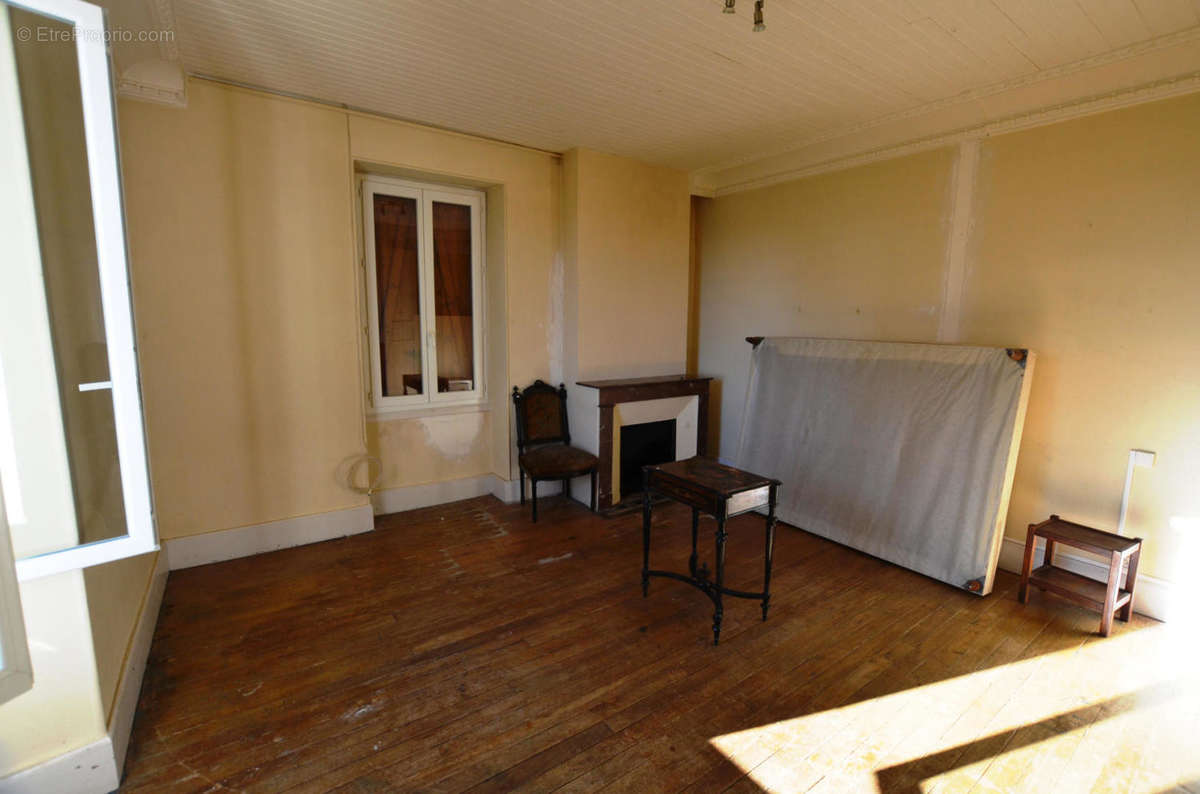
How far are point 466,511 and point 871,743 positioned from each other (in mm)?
3129

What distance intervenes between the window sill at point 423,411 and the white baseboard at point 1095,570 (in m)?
3.89

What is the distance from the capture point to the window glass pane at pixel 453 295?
4312mm

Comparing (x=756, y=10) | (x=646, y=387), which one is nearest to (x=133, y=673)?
(x=646, y=387)

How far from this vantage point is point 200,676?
2.31 metres

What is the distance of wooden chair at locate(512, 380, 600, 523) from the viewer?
400cm

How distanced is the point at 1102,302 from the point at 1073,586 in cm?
156

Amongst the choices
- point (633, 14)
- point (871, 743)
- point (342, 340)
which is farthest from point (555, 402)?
point (871, 743)

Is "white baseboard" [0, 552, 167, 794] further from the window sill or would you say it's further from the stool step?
the stool step

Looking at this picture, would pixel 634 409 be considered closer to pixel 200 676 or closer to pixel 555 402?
pixel 555 402

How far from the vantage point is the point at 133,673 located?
2139 millimetres

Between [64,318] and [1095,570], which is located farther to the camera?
[1095,570]

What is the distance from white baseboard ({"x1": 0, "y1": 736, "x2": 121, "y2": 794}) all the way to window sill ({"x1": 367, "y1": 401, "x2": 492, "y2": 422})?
8.33ft

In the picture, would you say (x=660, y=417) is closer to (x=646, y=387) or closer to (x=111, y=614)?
(x=646, y=387)

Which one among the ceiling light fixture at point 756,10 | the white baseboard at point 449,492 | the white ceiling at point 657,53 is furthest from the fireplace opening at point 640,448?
the ceiling light fixture at point 756,10
